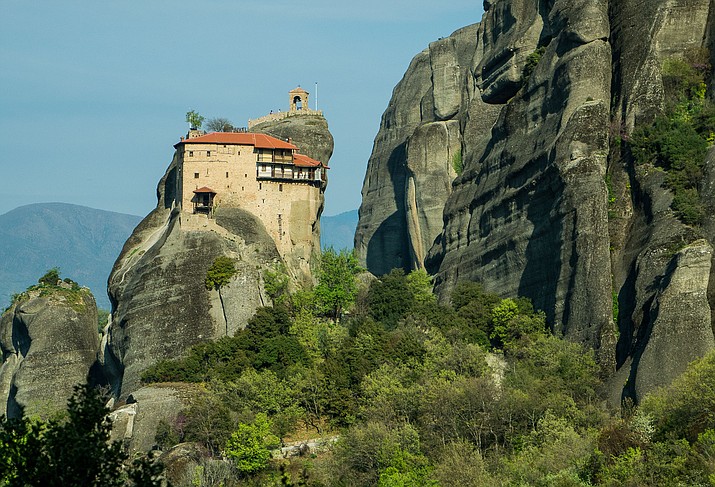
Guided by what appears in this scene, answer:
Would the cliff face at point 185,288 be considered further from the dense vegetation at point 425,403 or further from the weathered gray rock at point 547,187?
the weathered gray rock at point 547,187

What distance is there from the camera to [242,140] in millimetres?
99375

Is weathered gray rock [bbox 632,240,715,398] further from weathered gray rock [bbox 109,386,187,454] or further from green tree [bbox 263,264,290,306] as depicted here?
green tree [bbox 263,264,290,306]

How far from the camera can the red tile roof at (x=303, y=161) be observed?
332ft

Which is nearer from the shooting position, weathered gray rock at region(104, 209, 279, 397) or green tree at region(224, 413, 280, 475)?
green tree at region(224, 413, 280, 475)

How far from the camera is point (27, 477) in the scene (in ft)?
108

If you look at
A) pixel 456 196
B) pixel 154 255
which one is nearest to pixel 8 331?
pixel 154 255

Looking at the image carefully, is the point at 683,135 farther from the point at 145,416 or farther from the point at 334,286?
the point at 145,416

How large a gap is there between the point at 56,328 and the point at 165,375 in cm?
1709

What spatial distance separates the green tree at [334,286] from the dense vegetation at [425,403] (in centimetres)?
41

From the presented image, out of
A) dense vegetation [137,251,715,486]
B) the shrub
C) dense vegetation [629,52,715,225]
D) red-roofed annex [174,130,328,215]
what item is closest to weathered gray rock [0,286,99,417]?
the shrub

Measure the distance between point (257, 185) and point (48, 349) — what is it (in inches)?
671

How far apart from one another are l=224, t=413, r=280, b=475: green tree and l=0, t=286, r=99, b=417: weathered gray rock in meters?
24.1

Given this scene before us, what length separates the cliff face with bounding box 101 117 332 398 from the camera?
9075 cm

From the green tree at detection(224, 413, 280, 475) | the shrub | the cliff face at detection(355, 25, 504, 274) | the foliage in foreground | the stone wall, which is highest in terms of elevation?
the cliff face at detection(355, 25, 504, 274)
